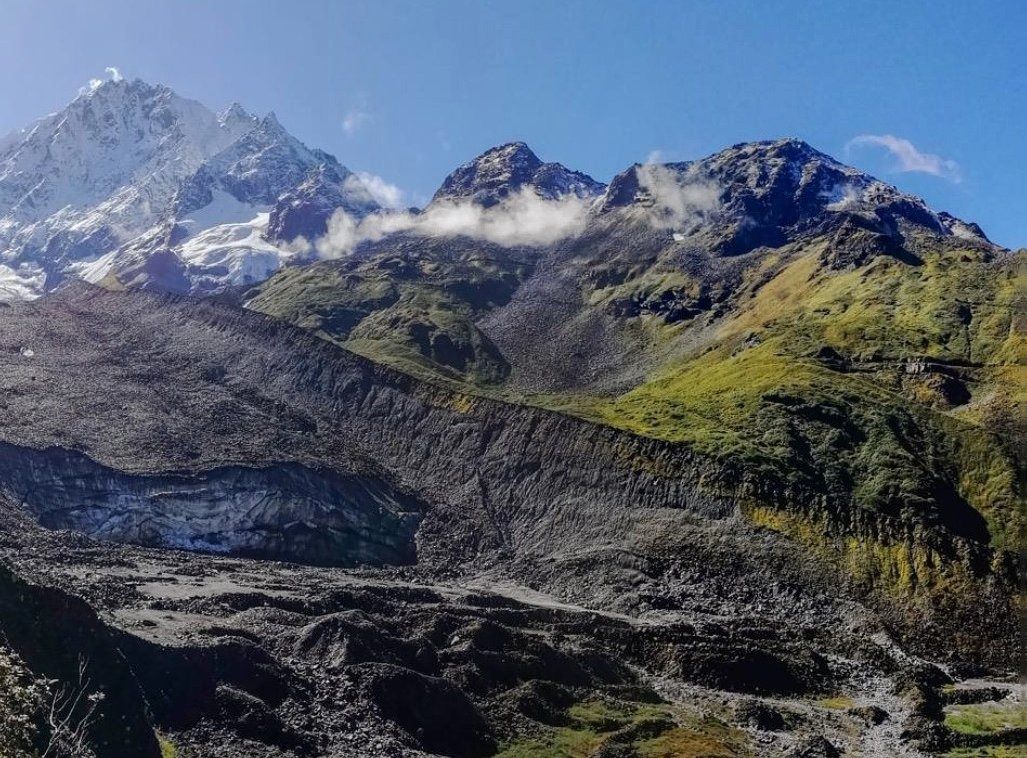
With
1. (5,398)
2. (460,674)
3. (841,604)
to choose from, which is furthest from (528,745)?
(5,398)

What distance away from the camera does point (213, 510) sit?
115 meters

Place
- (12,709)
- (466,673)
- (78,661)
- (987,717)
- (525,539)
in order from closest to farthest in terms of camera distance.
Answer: (12,709) → (78,661) → (987,717) → (466,673) → (525,539)

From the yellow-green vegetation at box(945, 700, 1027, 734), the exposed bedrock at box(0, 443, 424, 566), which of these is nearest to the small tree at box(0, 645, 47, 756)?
the yellow-green vegetation at box(945, 700, 1027, 734)

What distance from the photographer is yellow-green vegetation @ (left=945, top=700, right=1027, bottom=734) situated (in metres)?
69.8

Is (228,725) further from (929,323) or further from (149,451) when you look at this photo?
(929,323)

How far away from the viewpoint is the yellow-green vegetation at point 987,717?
229 feet

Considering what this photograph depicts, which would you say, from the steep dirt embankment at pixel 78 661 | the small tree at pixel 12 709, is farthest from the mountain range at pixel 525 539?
the small tree at pixel 12 709

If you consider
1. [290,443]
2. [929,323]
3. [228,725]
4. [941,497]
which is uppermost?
[929,323]

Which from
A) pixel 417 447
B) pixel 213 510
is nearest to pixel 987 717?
pixel 213 510

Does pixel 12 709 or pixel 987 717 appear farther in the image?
pixel 987 717

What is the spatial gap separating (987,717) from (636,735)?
25781mm

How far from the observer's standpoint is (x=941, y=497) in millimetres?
109062

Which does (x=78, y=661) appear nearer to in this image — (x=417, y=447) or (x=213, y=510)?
(x=213, y=510)

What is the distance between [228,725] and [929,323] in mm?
130690
